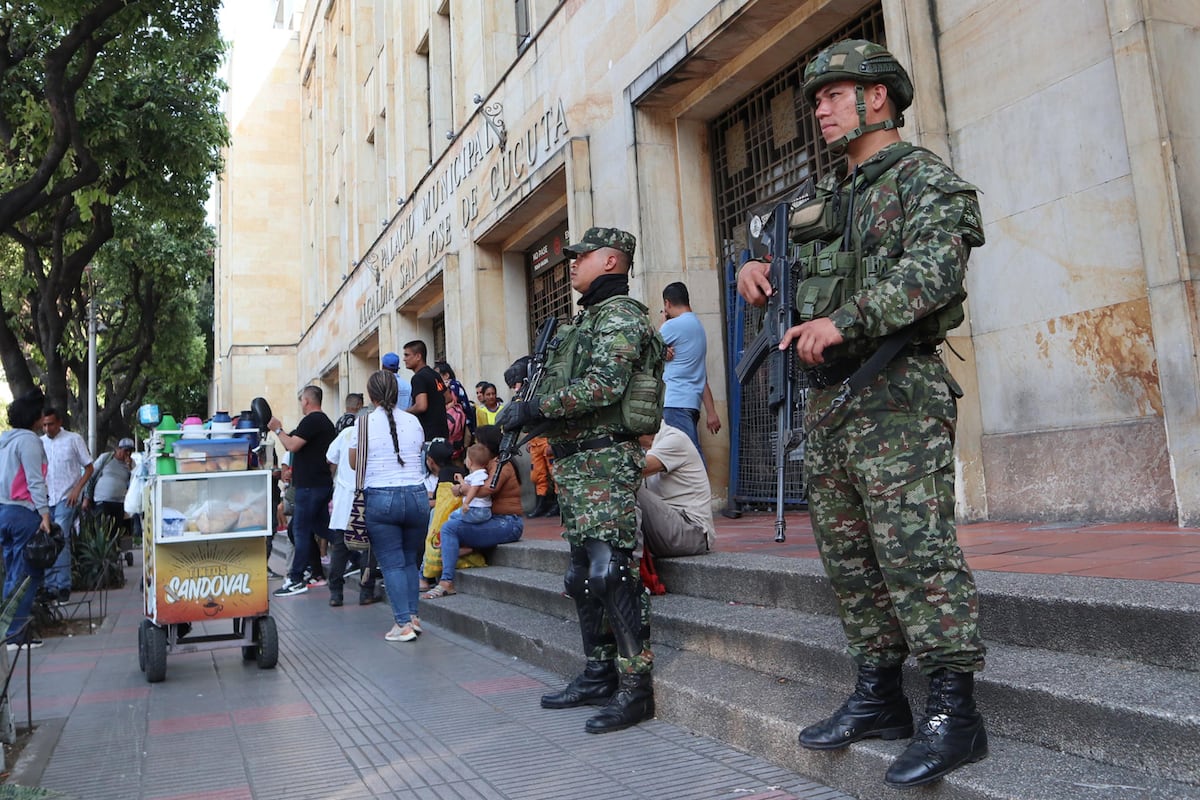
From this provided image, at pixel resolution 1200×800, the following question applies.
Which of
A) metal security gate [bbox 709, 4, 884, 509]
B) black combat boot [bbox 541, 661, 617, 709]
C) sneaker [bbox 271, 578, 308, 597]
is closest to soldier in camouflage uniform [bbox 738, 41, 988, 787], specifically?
black combat boot [bbox 541, 661, 617, 709]

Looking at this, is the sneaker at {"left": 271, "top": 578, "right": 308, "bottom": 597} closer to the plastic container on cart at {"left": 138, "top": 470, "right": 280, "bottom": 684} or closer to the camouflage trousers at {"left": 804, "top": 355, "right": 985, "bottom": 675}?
the plastic container on cart at {"left": 138, "top": 470, "right": 280, "bottom": 684}

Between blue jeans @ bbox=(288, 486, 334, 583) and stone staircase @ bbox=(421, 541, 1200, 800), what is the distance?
15.5ft

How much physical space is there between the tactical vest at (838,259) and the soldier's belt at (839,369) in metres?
0.03

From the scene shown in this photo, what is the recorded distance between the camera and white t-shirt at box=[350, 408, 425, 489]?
623 centimetres

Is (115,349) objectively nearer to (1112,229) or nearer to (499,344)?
(499,344)

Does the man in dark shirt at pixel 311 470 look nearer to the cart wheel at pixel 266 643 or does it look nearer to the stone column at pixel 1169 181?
the cart wheel at pixel 266 643

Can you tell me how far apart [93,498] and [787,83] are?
471 inches

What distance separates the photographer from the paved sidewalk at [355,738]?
11.1 feet

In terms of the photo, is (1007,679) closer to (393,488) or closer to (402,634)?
(393,488)

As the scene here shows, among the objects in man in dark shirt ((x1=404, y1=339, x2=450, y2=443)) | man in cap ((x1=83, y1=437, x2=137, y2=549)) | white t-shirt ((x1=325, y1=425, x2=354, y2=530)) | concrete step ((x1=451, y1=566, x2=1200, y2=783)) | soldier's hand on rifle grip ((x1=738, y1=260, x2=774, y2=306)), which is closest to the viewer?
concrete step ((x1=451, y1=566, x2=1200, y2=783))

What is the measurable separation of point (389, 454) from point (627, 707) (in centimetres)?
296

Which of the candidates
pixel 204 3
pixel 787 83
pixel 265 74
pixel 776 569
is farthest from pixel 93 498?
pixel 265 74

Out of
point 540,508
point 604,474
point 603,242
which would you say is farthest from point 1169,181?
point 540,508

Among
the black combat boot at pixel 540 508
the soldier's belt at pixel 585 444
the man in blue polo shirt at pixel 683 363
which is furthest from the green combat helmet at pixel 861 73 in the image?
the black combat boot at pixel 540 508
